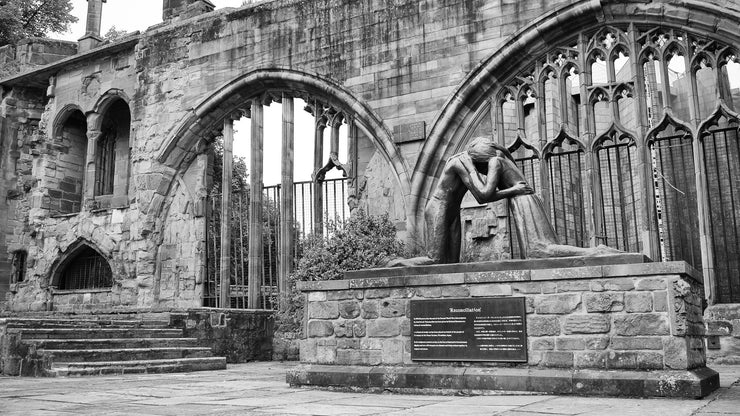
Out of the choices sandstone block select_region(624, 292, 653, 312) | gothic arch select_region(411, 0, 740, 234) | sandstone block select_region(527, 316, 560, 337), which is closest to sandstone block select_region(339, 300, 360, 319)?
sandstone block select_region(527, 316, 560, 337)

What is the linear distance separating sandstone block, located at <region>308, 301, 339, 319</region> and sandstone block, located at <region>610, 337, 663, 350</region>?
105 inches

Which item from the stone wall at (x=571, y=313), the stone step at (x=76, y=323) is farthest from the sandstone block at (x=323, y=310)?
the stone step at (x=76, y=323)

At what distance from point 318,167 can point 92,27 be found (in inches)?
357

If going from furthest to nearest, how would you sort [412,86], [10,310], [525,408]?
[10,310] → [412,86] → [525,408]

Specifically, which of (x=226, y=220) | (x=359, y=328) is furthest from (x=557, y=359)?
(x=226, y=220)

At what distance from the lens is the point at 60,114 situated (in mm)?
18719

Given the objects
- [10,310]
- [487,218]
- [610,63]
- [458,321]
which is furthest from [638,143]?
[10,310]

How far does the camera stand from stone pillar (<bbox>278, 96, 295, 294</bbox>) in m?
14.7

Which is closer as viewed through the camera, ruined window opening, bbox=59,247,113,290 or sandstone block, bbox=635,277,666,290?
sandstone block, bbox=635,277,666,290

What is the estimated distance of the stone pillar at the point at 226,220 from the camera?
50.5ft

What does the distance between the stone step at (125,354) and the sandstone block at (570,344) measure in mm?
6079

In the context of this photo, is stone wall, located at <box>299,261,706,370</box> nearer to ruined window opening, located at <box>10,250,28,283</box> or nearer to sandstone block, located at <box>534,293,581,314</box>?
sandstone block, located at <box>534,293,581,314</box>

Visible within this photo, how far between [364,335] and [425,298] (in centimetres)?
74

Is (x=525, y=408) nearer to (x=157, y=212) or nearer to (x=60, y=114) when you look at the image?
(x=157, y=212)
